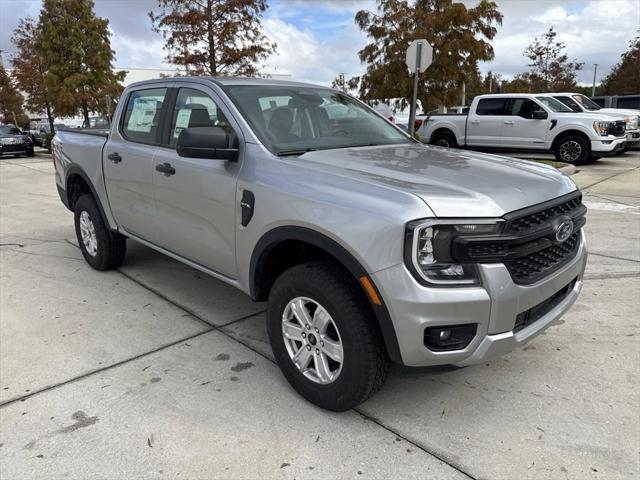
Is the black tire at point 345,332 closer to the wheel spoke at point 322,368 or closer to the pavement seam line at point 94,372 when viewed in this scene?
the wheel spoke at point 322,368

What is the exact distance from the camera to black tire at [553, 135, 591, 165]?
12664 mm

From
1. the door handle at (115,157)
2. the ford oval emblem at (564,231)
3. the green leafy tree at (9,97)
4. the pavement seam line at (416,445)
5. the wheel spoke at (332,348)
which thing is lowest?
the pavement seam line at (416,445)

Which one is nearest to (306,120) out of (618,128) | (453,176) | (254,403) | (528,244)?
(453,176)

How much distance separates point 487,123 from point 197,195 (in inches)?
483

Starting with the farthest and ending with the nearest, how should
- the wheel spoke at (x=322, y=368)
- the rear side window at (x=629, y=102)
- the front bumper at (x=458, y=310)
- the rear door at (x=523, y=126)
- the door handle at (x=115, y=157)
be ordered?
the rear side window at (x=629, y=102)
the rear door at (x=523, y=126)
the door handle at (x=115, y=157)
the wheel spoke at (x=322, y=368)
the front bumper at (x=458, y=310)

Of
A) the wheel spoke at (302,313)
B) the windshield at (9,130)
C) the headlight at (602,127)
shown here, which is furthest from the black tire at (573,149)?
the windshield at (9,130)

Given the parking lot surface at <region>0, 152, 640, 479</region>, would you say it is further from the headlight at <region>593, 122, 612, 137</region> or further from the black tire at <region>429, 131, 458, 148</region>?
the black tire at <region>429, 131, 458, 148</region>

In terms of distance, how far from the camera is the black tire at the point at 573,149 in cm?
1266

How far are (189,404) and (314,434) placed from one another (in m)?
0.74

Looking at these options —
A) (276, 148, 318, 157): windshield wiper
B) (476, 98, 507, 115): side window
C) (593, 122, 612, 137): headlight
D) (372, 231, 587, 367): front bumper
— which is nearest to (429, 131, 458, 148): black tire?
(476, 98, 507, 115): side window

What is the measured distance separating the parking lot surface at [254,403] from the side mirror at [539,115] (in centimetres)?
967

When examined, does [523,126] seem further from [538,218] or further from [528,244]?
[528,244]

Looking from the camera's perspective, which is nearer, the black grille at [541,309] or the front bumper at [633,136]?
the black grille at [541,309]

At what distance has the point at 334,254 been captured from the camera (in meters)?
2.46
